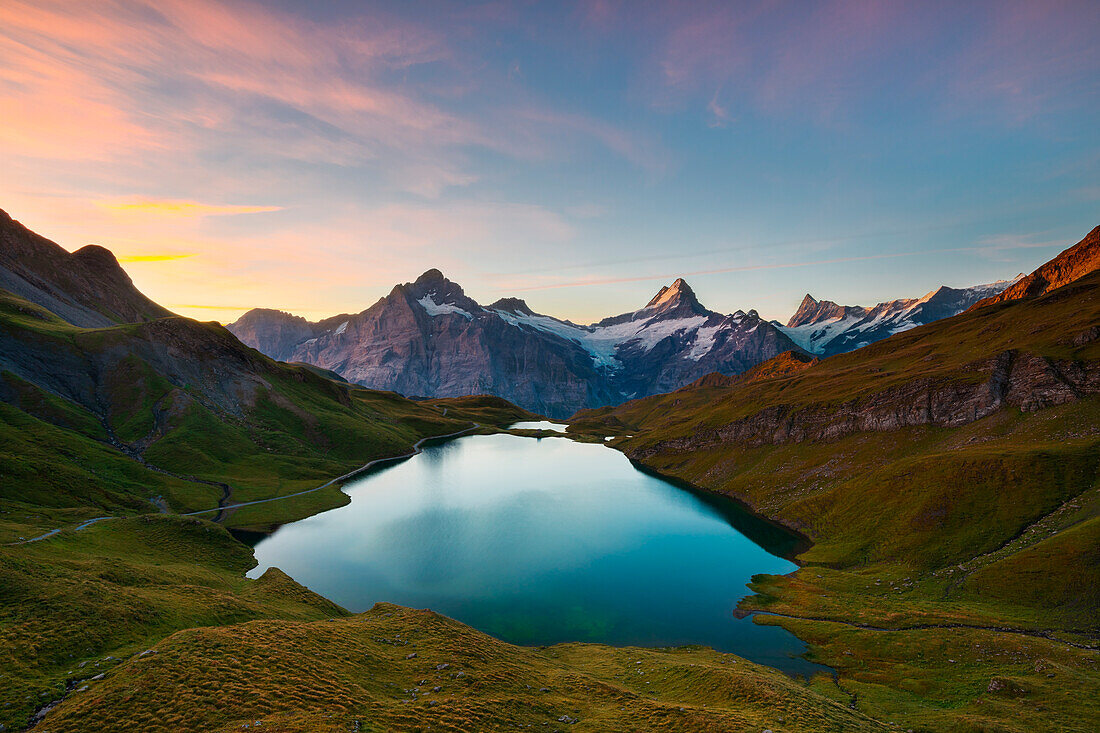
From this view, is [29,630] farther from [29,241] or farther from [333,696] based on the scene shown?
[29,241]

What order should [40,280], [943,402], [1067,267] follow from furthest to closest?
[40,280] → [1067,267] → [943,402]

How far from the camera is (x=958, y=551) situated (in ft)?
216

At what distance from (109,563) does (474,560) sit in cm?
4803

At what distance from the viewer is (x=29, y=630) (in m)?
27.2

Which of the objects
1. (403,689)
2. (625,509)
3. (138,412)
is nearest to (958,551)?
(625,509)

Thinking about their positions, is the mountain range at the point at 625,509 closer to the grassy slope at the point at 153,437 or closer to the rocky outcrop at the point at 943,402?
the rocky outcrop at the point at 943,402

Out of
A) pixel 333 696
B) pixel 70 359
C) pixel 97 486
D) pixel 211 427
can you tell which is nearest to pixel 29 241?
pixel 70 359

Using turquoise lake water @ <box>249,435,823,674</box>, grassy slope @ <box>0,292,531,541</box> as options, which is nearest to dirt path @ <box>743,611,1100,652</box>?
turquoise lake water @ <box>249,435,823,674</box>

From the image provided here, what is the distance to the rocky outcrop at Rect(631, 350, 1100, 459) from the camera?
88.8m

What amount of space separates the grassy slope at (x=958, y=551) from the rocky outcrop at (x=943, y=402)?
275 cm

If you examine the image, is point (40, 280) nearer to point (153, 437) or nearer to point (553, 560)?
point (153, 437)

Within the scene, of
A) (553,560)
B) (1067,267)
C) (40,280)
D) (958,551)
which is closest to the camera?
(958,551)

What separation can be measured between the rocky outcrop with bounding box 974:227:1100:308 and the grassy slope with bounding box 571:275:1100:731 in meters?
58.0

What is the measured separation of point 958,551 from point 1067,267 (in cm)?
18614
